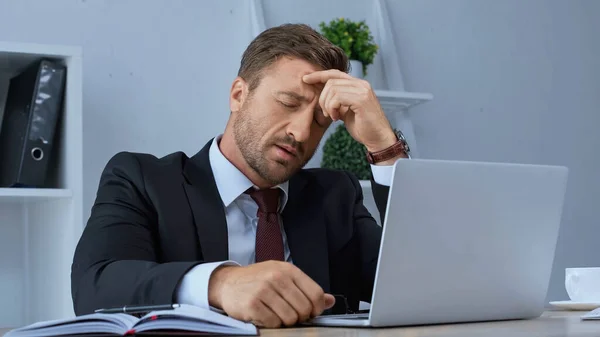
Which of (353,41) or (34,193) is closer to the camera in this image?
(34,193)

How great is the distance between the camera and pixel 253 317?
1.13 m

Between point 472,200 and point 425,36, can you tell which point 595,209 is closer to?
point 425,36

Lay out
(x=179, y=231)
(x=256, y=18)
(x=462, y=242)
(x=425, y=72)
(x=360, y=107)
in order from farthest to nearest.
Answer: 1. (x=425, y=72)
2. (x=256, y=18)
3. (x=360, y=107)
4. (x=179, y=231)
5. (x=462, y=242)

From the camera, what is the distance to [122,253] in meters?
1.52

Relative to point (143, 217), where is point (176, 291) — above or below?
below

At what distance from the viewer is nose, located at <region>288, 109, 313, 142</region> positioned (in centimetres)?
178

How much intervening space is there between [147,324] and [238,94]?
1.05 m

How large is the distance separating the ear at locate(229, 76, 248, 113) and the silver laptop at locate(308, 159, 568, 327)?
80cm

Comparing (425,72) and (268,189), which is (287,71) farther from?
(425,72)

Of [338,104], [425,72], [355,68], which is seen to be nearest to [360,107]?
[338,104]

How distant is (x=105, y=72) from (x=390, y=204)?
1.59m

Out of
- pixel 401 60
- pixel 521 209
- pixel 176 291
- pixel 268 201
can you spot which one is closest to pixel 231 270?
pixel 176 291

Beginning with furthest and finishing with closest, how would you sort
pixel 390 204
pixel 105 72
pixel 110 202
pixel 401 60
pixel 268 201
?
1. pixel 401 60
2. pixel 105 72
3. pixel 268 201
4. pixel 110 202
5. pixel 390 204

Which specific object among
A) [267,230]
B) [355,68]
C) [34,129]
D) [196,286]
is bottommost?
[196,286]
